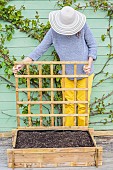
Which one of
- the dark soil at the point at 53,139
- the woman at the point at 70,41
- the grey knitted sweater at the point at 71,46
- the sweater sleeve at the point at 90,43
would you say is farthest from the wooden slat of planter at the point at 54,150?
the sweater sleeve at the point at 90,43

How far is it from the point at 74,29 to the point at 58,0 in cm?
58

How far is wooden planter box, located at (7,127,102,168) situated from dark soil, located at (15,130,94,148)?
126 millimetres

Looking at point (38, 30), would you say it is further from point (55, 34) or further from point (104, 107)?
point (104, 107)

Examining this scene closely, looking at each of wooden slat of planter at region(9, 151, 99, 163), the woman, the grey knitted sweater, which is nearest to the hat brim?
the woman

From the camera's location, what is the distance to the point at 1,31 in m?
4.11

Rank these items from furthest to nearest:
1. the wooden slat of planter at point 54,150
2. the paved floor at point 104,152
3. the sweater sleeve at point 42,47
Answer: the sweater sleeve at point 42,47 < the paved floor at point 104,152 < the wooden slat of planter at point 54,150

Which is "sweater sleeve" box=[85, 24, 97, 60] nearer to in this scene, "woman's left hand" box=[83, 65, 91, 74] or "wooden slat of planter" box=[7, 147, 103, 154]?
"woman's left hand" box=[83, 65, 91, 74]

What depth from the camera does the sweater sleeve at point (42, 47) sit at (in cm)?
384

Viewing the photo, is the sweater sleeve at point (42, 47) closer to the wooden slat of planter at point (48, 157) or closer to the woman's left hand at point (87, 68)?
the woman's left hand at point (87, 68)

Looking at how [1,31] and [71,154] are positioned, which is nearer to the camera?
[71,154]

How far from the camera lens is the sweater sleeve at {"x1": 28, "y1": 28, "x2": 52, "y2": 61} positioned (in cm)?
384

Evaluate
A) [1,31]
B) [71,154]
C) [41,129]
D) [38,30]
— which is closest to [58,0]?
[38,30]

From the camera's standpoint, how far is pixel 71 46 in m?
3.77

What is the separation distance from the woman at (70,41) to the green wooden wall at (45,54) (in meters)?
0.32
